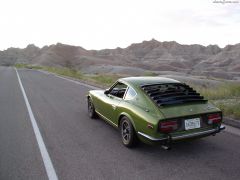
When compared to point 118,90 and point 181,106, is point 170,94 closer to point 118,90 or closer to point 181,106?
point 181,106

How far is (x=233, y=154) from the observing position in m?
4.88

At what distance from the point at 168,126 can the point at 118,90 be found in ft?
7.53

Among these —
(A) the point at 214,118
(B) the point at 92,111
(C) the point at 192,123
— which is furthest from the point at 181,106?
(B) the point at 92,111

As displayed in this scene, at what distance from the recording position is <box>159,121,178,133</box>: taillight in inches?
177

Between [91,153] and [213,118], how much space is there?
7.94 ft

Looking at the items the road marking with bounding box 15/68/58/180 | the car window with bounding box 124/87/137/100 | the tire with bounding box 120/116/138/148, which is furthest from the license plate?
the road marking with bounding box 15/68/58/180

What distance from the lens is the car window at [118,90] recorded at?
6395 millimetres

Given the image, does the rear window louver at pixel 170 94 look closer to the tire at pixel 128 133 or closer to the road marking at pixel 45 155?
the tire at pixel 128 133

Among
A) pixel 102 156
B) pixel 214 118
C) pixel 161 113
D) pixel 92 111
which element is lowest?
pixel 102 156

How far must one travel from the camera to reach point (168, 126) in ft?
14.9

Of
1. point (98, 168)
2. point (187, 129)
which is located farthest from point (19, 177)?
point (187, 129)

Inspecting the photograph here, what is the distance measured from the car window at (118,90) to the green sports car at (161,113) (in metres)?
0.31

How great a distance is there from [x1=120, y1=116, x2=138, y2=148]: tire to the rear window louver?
71cm

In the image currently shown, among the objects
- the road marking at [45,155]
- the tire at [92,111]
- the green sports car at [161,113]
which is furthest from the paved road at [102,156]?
the tire at [92,111]
